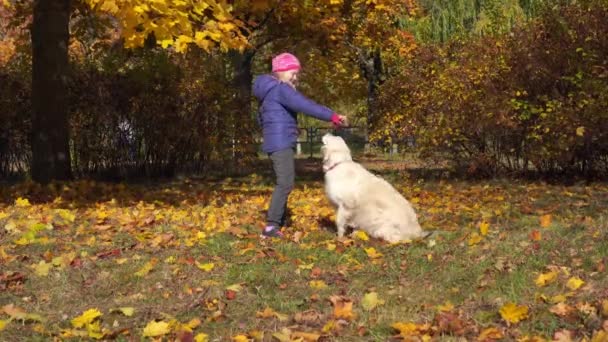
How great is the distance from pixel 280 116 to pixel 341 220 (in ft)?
3.66

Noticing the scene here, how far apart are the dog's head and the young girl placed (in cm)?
18

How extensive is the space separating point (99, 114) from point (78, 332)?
30.7 ft

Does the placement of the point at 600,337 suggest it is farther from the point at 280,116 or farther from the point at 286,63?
the point at 286,63

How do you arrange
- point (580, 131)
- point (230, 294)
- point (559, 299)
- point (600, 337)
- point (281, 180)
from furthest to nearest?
point (580, 131)
point (281, 180)
point (230, 294)
point (559, 299)
point (600, 337)

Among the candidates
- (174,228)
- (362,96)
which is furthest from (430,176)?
(362,96)

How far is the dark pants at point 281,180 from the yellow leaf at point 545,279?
2626 millimetres

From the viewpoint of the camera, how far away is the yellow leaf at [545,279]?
4.50 metres

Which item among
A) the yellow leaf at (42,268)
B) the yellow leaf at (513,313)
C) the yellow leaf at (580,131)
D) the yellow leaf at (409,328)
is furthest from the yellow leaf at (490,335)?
the yellow leaf at (580,131)

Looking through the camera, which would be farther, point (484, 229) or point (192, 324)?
point (484, 229)

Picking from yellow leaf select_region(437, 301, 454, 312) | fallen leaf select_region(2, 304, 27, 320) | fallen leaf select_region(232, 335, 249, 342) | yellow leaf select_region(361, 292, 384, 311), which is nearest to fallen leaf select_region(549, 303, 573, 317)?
yellow leaf select_region(437, 301, 454, 312)

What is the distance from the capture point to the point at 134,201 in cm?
952

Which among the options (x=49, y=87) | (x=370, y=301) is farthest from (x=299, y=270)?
(x=49, y=87)

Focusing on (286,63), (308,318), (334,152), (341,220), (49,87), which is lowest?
(308,318)

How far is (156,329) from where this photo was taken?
3.90 metres
